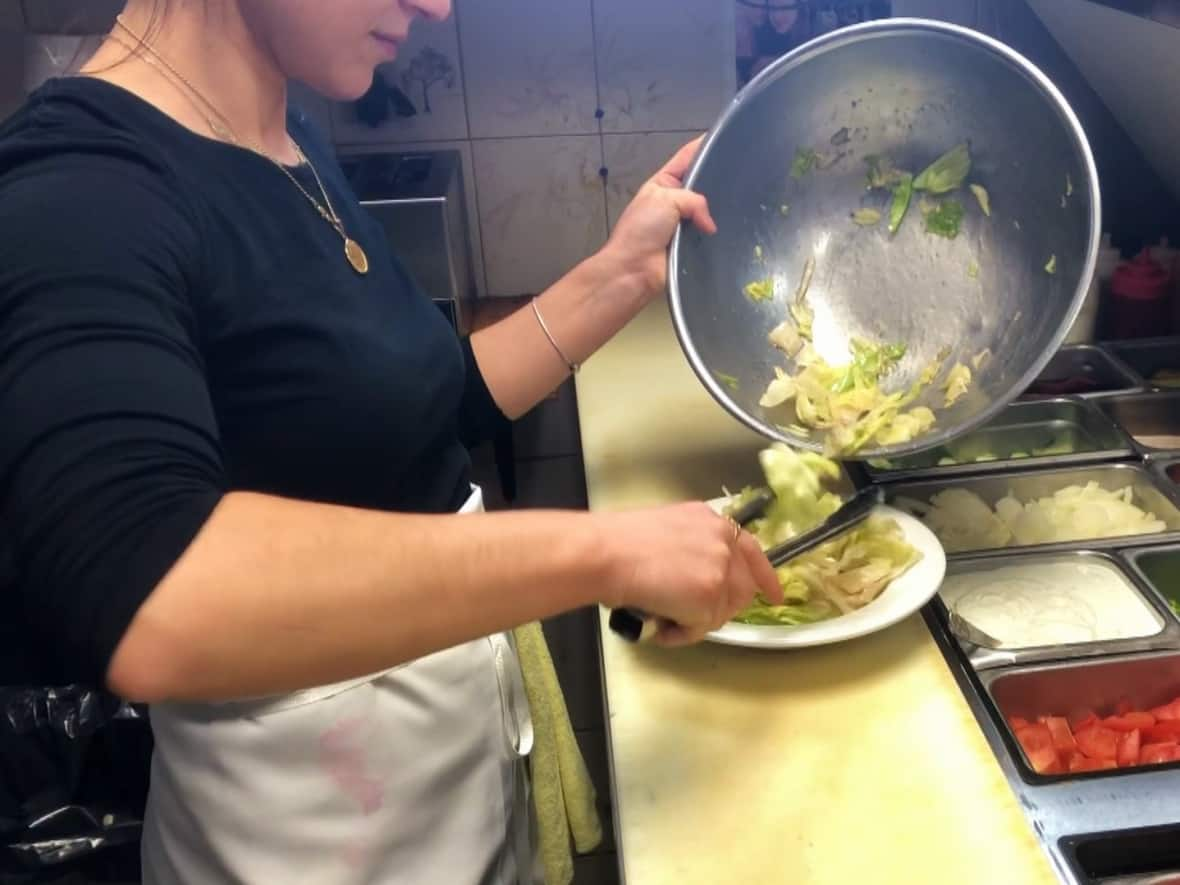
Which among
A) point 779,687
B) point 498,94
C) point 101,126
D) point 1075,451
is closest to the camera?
point 101,126

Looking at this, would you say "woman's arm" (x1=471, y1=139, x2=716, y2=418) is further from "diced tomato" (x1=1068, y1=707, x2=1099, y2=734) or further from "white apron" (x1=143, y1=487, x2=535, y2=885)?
"diced tomato" (x1=1068, y1=707, x2=1099, y2=734)

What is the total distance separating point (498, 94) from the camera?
1733 millimetres

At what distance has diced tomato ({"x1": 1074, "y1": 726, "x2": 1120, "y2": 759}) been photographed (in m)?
0.94

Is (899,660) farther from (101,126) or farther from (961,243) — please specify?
(101,126)

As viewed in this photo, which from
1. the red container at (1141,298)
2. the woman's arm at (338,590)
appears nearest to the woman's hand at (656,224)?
the woman's arm at (338,590)

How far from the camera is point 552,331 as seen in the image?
1.20 metres

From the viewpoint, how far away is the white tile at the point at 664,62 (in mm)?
1699

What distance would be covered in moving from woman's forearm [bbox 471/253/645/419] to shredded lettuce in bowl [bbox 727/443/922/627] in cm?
24

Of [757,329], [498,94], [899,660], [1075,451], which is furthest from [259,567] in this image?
[498,94]

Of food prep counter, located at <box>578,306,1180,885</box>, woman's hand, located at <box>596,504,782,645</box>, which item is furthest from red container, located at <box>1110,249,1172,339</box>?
woman's hand, located at <box>596,504,782,645</box>

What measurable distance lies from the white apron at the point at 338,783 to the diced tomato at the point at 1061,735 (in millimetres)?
488

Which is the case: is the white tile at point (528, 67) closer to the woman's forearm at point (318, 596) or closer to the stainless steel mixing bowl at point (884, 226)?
the stainless steel mixing bowl at point (884, 226)

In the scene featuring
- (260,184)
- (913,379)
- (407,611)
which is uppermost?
(260,184)

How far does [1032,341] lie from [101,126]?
0.83 meters
